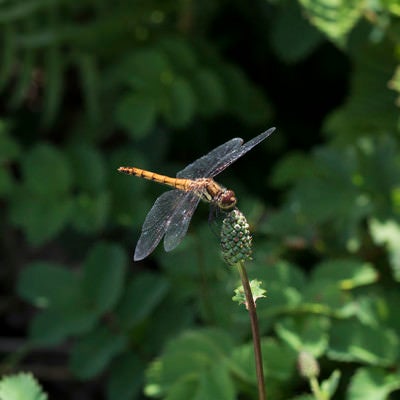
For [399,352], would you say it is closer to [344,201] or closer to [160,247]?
[344,201]

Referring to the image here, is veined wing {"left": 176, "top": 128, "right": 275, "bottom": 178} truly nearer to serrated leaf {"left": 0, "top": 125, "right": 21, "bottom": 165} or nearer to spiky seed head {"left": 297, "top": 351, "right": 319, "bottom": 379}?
spiky seed head {"left": 297, "top": 351, "right": 319, "bottom": 379}

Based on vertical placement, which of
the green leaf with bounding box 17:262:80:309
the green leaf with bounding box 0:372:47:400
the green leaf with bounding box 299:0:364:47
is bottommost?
the green leaf with bounding box 17:262:80:309

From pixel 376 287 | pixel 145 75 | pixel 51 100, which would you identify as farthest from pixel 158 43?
pixel 376 287

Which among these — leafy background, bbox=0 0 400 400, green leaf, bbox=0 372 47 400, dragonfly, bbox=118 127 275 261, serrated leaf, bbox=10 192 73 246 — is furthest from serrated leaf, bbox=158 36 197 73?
green leaf, bbox=0 372 47 400

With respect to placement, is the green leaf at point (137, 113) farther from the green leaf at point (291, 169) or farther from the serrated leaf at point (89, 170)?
the green leaf at point (291, 169)

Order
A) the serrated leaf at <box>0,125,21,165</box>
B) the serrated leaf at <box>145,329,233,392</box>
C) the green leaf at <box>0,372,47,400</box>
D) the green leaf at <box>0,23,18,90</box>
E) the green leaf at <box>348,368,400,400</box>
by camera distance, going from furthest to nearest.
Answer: the green leaf at <box>0,23,18,90</box>
the serrated leaf at <box>0,125,21,165</box>
the serrated leaf at <box>145,329,233,392</box>
the green leaf at <box>348,368,400,400</box>
the green leaf at <box>0,372,47,400</box>

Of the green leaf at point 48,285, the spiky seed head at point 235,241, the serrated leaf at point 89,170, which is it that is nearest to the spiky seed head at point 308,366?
the spiky seed head at point 235,241

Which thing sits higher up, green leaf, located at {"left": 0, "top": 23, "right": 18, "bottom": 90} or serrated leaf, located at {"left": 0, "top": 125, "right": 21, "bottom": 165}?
green leaf, located at {"left": 0, "top": 23, "right": 18, "bottom": 90}

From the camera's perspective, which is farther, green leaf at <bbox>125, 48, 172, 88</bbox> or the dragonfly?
green leaf at <bbox>125, 48, 172, 88</bbox>

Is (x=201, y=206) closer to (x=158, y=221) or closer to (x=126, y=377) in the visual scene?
(x=126, y=377)
